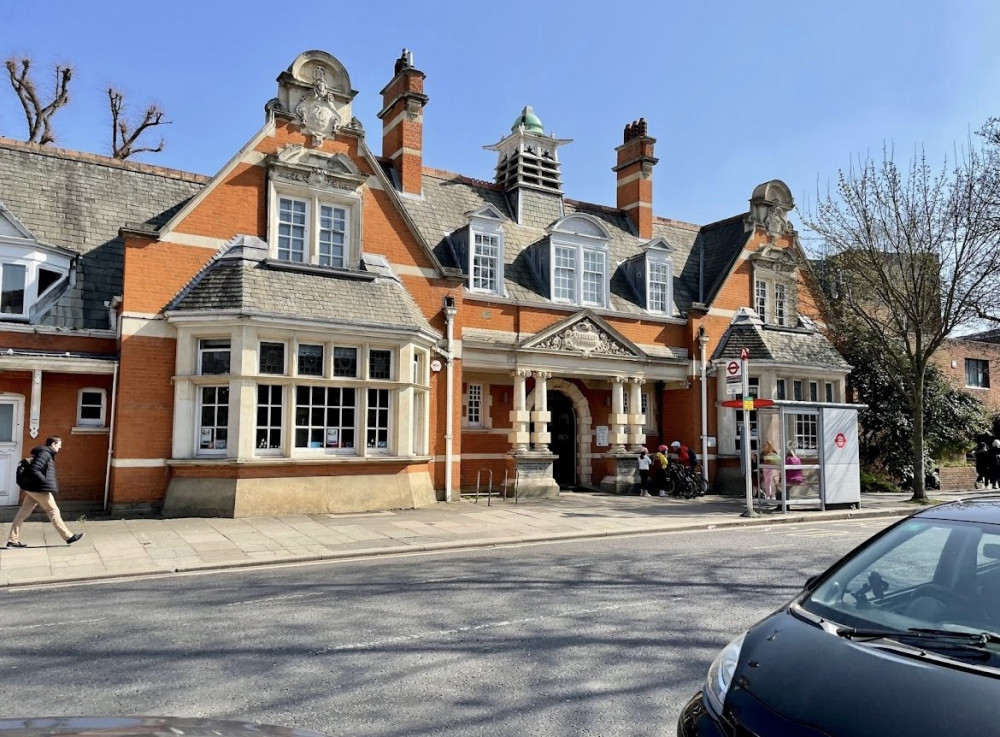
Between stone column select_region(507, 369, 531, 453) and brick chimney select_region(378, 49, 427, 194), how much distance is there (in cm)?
611

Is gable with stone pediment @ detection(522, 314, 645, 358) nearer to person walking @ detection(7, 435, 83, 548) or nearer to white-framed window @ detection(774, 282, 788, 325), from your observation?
white-framed window @ detection(774, 282, 788, 325)

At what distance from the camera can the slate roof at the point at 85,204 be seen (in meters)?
15.4

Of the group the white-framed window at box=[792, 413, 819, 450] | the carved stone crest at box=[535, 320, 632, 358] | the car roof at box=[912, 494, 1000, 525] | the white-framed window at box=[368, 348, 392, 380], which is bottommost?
the car roof at box=[912, 494, 1000, 525]

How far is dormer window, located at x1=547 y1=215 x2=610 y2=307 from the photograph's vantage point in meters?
20.7

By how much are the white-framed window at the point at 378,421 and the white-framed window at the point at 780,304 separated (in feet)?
49.3

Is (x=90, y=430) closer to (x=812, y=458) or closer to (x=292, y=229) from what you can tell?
(x=292, y=229)

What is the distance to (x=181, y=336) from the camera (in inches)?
577

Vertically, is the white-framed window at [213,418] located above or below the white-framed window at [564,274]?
below

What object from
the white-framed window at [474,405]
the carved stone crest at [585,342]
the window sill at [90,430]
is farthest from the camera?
the white-framed window at [474,405]

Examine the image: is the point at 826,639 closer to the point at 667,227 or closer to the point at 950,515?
the point at 950,515

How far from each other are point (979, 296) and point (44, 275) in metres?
22.4

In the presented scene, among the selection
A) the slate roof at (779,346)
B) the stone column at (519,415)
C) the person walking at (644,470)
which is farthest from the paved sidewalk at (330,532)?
the slate roof at (779,346)

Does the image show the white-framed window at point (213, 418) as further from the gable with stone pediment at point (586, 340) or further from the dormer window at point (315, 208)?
the gable with stone pediment at point (586, 340)

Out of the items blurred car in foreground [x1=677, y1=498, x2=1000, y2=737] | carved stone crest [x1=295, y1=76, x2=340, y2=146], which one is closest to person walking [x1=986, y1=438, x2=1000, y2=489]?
carved stone crest [x1=295, y1=76, x2=340, y2=146]
